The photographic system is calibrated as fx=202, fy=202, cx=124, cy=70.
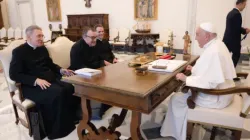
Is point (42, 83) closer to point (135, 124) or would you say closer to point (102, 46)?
point (135, 124)

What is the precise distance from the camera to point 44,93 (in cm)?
227

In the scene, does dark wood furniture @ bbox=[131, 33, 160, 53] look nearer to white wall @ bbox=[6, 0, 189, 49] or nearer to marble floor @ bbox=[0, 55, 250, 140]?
white wall @ bbox=[6, 0, 189, 49]

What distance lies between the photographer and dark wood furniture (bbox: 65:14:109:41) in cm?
793

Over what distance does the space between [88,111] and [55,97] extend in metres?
0.51

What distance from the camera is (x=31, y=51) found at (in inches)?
94.9

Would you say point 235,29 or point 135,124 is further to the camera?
point 235,29

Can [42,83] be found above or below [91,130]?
above

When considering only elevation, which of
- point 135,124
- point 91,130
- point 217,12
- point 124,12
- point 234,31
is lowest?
point 91,130

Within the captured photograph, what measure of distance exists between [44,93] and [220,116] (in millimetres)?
1820

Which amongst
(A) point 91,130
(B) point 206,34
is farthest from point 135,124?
(B) point 206,34

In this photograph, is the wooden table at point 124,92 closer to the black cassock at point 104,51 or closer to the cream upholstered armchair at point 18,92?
the cream upholstered armchair at point 18,92

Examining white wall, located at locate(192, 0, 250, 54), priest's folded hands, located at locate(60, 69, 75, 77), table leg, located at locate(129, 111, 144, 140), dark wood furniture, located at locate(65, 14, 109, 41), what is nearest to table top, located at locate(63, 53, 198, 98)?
table leg, located at locate(129, 111, 144, 140)

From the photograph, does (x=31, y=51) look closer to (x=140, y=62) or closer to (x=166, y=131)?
(x=140, y=62)

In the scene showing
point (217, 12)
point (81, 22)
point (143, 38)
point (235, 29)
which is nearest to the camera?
point (235, 29)
